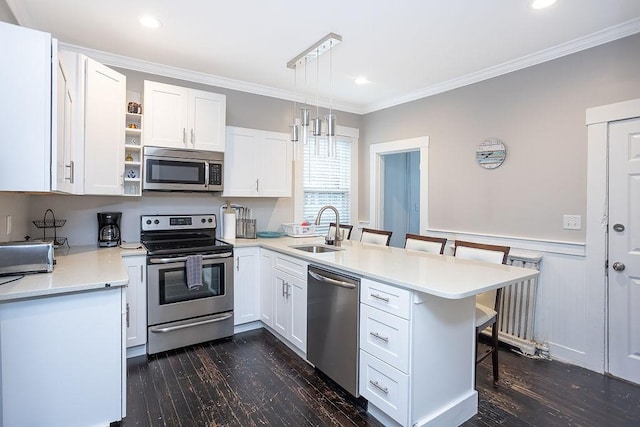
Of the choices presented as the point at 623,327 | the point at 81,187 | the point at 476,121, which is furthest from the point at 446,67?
the point at 81,187

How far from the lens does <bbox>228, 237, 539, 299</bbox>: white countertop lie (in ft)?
5.67

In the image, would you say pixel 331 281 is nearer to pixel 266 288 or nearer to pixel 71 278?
pixel 266 288

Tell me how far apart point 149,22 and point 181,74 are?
976 millimetres

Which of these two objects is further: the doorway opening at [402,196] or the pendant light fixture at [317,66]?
the doorway opening at [402,196]

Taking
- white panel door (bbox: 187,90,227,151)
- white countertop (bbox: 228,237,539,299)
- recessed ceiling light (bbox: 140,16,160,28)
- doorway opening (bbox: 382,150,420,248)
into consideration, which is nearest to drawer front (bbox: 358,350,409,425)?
white countertop (bbox: 228,237,539,299)

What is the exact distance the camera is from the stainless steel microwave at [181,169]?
119 inches

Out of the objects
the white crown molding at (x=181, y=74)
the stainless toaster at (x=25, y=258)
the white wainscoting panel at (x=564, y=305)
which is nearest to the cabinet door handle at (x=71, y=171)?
the stainless toaster at (x=25, y=258)

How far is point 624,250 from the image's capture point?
8.29 feet

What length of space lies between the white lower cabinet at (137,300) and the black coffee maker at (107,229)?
461 mm

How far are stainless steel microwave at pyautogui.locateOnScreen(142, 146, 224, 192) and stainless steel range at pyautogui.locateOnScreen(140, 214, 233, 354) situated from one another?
1.47 feet

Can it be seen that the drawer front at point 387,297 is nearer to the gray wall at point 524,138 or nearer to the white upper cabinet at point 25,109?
the white upper cabinet at point 25,109

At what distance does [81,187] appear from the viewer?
250 centimetres

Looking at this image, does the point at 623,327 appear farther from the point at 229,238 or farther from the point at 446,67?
the point at 229,238

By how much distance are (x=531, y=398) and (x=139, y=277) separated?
3.01 metres
